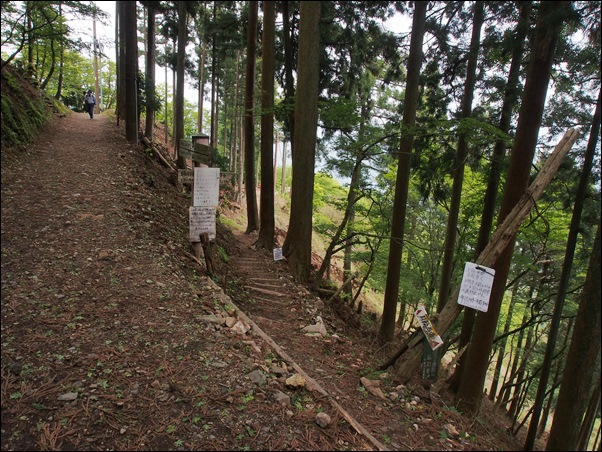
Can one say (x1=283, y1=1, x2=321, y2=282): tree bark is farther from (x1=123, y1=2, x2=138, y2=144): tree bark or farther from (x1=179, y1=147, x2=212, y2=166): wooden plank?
(x1=123, y1=2, x2=138, y2=144): tree bark

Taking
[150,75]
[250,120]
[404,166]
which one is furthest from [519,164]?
[150,75]

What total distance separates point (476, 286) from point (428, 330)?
0.81 m

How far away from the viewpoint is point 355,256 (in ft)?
45.3

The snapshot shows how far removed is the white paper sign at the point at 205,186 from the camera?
6.17 metres

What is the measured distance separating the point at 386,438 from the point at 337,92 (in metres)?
10.6

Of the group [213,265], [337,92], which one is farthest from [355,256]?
[213,265]

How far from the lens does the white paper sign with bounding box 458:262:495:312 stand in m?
3.64

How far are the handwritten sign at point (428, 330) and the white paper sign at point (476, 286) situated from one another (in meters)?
0.49

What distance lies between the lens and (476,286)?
3.69 meters

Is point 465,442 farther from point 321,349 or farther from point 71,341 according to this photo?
point 71,341

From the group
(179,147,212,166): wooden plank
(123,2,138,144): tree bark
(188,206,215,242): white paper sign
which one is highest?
(123,2,138,144): tree bark

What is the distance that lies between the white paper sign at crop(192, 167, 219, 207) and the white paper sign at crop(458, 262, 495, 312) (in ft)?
14.9

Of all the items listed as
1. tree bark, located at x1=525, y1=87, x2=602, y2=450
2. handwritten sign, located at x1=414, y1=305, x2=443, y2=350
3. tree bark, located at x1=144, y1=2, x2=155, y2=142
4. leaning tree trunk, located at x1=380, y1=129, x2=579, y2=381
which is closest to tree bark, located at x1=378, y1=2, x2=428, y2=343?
leaning tree trunk, located at x1=380, y1=129, x2=579, y2=381

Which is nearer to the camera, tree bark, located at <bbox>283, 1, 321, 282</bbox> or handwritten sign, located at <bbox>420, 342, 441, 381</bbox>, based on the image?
handwritten sign, located at <bbox>420, 342, 441, 381</bbox>
